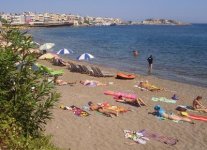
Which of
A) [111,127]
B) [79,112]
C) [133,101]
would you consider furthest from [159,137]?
[133,101]

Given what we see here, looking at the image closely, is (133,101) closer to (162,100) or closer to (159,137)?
(162,100)

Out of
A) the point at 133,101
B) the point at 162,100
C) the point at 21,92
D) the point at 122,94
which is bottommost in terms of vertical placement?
the point at 162,100

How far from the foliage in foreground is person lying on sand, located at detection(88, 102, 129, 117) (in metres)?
5.82

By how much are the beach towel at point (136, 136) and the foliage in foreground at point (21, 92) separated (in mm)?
3944

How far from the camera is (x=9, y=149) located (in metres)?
6.45

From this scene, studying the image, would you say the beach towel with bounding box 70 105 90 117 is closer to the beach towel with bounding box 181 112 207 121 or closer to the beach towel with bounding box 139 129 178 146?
the beach towel with bounding box 139 129 178 146

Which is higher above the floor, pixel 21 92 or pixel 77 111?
pixel 21 92

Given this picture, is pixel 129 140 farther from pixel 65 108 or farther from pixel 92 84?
pixel 92 84

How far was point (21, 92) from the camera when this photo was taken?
7598 millimetres

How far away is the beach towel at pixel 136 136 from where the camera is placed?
36.0 feet

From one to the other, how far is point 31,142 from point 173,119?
7.44 meters

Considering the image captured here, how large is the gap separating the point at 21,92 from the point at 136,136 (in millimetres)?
4913

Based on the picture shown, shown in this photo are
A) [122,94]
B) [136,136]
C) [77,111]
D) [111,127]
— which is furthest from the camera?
[122,94]

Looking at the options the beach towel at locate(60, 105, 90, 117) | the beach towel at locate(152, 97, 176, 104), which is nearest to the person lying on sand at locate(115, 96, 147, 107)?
the beach towel at locate(152, 97, 176, 104)
